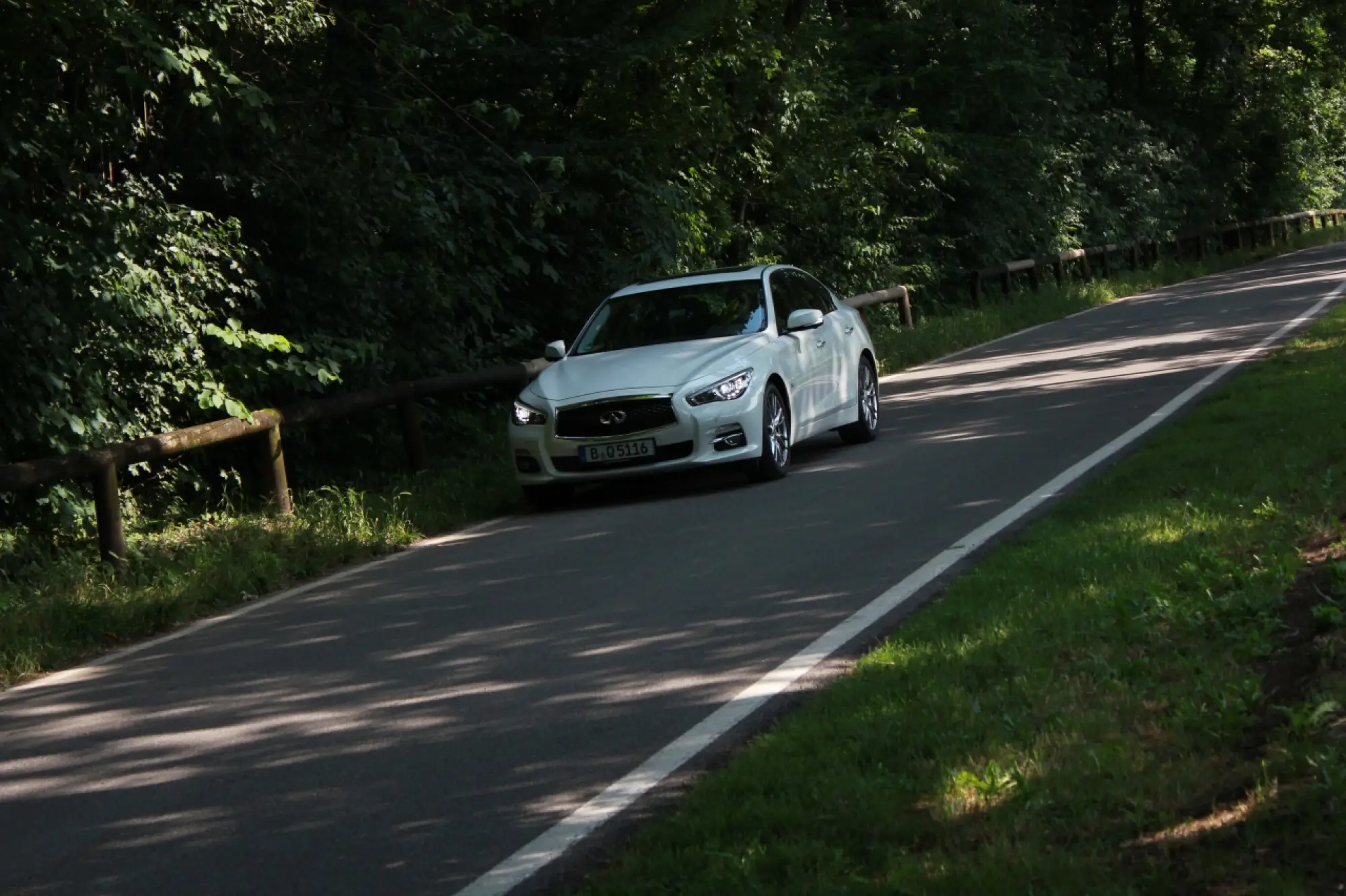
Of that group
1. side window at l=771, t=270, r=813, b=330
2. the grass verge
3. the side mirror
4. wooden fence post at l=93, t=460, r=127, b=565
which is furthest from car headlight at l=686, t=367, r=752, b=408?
the grass verge

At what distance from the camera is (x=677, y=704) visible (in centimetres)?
665

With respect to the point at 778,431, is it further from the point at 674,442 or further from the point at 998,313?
the point at 998,313

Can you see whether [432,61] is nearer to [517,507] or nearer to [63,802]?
[517,507]

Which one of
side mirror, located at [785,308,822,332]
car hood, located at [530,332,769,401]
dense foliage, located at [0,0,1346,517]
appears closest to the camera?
dense foliage, located at [0,0,1346,517]

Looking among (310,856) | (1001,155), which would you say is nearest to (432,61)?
(310,856)

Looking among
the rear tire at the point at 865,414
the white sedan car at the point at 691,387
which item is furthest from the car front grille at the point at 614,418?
the rear tire at the point at 865,414

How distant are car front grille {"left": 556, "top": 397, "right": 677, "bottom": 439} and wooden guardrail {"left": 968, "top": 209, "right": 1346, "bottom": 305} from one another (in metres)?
19.1

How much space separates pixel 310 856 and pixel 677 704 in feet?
5.73

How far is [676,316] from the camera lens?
1430cm

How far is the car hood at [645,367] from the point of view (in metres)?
13.0

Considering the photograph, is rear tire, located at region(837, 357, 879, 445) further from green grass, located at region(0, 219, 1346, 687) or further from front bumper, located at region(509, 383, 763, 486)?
Result: green grass, located at region(0, 219, 1346, 687)

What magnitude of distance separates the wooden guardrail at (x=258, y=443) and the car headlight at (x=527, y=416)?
1280mm

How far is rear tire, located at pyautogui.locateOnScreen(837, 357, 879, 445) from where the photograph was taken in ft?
49.8

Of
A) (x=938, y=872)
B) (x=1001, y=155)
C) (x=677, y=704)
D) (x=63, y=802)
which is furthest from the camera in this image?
(x=1001, y=155)
